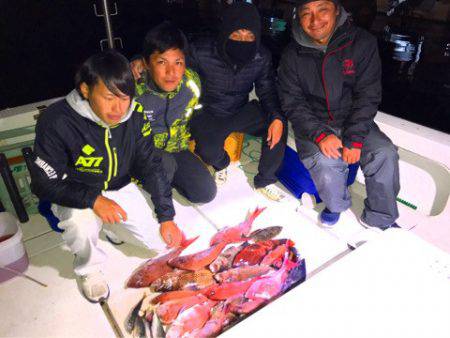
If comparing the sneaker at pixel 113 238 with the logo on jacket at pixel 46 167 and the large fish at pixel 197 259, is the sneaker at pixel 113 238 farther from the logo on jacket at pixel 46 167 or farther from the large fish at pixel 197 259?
the logo on jacket at pixel 46 167

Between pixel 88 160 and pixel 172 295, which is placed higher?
pixel 88 160

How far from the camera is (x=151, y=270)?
1.57 metres

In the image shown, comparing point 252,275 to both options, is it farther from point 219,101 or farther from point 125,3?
point 125,3

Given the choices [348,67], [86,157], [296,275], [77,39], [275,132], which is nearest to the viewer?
[86,157]

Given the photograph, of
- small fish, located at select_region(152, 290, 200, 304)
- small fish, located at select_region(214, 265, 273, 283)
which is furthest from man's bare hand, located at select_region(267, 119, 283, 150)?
small fish, located at select_region(152, 290, 200, 304)

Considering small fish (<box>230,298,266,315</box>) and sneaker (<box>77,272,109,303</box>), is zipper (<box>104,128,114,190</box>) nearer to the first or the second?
sneaker (<box>77,272,109,303</box>)

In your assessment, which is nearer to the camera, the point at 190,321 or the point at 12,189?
the point at 190,321

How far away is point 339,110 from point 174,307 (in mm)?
1428

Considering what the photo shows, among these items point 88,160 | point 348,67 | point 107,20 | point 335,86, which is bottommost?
point 88,160

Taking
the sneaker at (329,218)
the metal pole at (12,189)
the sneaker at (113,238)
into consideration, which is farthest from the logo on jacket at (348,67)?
the metal pole at (12,189)

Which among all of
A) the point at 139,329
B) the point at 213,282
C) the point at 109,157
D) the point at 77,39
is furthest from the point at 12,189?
the point at 77,39

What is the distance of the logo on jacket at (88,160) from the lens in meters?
1.40

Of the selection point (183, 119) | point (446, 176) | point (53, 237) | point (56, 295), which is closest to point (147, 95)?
point (183, 119)

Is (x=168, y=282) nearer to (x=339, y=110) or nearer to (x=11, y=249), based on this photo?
(x=11, y=249)
